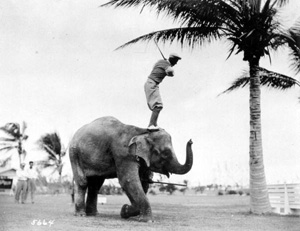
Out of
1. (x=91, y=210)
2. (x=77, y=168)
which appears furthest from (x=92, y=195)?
(x=77, y=168)

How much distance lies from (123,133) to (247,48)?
519cm

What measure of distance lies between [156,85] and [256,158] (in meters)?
4.93

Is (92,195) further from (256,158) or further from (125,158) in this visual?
(256,158)

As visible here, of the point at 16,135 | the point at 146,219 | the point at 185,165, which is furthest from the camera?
the point at 16,135

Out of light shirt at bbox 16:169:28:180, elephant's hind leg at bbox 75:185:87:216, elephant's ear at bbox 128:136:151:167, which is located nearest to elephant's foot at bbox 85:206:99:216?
elephant's hind leg at bbox 75:185:87:216

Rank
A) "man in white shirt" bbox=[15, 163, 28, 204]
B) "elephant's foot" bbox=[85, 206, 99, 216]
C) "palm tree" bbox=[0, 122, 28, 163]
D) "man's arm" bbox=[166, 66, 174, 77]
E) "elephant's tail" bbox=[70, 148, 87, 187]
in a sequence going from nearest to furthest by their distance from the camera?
"man's arm" bbox=[166, 66, 174, 77], "elephant's tail" bbox=[70, 148, 87, 187], "elephant's foot" bbox=[85, 206, 99, 216], "man in white shirt" bbox=[15, 163, 28, 204], "palm tree" bbox=[0, 122, 28, 163]

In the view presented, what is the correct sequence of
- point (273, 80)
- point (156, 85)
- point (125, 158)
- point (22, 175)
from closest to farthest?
point (125, 158)
point (156, 85)
point (273, 80)
point (22, 175)

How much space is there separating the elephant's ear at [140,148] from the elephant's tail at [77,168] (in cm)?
141

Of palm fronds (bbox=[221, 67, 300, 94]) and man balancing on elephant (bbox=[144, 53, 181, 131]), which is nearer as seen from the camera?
man balancing on elephant (bbox=[144, 53, 181, 131])

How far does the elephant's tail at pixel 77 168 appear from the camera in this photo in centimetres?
1026

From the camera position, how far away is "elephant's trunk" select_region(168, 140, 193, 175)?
365 inches

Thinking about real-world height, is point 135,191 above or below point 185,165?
below

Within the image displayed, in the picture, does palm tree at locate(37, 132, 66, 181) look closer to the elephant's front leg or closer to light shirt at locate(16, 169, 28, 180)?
light shirt at locate(16, 169, 28, 180)

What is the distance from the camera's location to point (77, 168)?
10383mm
